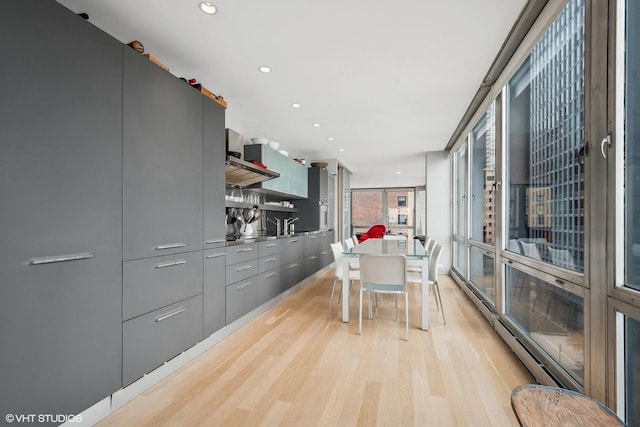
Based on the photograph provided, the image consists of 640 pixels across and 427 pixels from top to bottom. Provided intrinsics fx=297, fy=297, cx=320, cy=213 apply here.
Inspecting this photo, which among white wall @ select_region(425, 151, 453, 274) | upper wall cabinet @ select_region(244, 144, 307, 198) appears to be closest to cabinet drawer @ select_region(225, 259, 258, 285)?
upper wall cabinet @ select_region(244, 144, 307, 198)

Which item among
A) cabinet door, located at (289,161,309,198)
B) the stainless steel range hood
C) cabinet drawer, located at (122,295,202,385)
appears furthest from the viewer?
cabinet door, located at (289,161,309,198)

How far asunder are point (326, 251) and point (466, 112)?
374 centimetres

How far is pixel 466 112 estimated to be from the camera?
3.95 m

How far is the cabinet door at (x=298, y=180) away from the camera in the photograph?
5.32 metres

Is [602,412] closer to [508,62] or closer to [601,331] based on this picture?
[601,331]

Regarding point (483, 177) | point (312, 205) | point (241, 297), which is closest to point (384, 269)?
point (241, 297)

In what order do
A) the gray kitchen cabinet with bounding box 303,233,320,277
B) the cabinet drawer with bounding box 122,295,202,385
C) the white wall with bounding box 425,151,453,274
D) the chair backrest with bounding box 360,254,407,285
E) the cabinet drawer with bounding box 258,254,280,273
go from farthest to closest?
the white wall with bounding box 425,151,453,274
the gray kitchen cabinet with bounding box 303,233,320,277
the cabinet drawer with bounding box 258,254,280,273
the chair backrest with bounding box 360,254,407,285
the cabinet drawer with bounding box 122,295,202,385

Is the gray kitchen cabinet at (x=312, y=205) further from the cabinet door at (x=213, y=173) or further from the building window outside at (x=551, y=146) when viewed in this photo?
the building window outside at (x=551, y=146)

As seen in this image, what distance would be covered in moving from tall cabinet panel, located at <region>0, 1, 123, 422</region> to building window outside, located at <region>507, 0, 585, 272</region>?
2.64 meters

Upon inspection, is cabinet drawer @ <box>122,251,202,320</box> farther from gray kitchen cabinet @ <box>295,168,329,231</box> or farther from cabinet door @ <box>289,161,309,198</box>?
gray kitchen cabinet @ <box>295,168,329,231</box>

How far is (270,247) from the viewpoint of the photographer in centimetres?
381

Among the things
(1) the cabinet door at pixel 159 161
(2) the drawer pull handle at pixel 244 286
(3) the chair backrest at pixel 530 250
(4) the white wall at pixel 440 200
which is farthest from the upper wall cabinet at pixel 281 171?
(3) the chair backrest at pixel 530 250

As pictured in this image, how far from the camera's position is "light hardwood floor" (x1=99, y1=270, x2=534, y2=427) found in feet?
5.60

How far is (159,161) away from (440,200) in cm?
558
